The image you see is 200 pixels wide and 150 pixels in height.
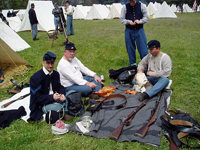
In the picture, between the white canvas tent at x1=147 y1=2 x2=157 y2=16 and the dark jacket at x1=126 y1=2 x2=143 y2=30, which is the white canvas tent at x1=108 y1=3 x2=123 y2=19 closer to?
the white canvas tent at x1=147 y1=2 x2=157 y2=16

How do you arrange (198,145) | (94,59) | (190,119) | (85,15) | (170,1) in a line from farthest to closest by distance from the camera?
(170,1) → (85,15) → (94,59) → (190,119) → (198,145)

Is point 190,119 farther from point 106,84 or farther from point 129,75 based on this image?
point 106,84

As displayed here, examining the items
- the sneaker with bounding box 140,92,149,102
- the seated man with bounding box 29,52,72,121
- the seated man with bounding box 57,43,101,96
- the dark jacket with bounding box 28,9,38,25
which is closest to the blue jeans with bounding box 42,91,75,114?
the seated man with bounding box 29,52,72,121

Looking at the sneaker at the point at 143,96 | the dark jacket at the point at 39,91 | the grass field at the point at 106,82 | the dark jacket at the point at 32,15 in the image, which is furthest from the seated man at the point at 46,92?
the dark jacket at the point at 32,15

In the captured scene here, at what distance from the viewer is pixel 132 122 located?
10.9 ft

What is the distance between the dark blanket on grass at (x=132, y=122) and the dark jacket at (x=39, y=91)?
762 mm

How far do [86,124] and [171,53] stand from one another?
5.91 meters

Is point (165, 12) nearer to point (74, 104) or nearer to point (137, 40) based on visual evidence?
point (137, 40)

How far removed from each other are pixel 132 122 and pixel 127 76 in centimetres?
197

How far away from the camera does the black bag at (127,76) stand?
510 cm

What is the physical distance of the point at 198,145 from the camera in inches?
107

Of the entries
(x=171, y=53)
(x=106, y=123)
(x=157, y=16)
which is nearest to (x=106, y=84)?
(x=106, y=123)

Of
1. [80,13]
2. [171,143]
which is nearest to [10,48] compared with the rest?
[171,143]

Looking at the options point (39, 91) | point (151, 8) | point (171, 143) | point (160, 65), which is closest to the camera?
point (171, 143)
